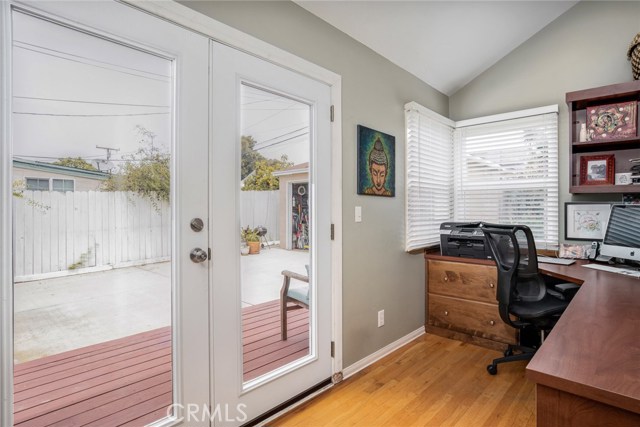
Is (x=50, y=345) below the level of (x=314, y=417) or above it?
above

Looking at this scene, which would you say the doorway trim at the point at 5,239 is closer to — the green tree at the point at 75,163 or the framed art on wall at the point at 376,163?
the green tree at the point at 75,163

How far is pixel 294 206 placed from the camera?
206cm

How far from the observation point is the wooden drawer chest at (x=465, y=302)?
109 inches

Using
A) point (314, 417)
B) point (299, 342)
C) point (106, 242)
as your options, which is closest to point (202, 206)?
point (106, 242)

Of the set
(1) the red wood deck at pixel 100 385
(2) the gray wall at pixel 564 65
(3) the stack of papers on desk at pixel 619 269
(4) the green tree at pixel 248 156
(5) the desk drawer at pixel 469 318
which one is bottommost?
(5) the desk drawer at pixel 469 318

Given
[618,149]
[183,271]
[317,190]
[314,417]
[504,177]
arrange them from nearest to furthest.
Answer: [183,271] → [314,417] → [317,190] → [618,149] → [504,177]

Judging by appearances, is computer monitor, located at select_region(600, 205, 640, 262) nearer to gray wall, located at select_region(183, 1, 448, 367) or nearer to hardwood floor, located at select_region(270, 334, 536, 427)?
hardwood floor, located at select_region(270, 334, 536, 427)

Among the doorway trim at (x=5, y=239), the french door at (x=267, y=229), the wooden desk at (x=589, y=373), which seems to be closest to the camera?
the wooden desk at (x=589, y=373)

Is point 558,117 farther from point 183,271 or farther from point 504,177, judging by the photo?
point 183,271

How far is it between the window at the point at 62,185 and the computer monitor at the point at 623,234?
3.29 m

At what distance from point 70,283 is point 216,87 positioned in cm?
108

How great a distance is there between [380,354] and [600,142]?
2405mm

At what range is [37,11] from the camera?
3.90 feet

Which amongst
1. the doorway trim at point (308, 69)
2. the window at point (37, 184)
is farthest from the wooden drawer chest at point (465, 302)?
the window at point (37, 184)
